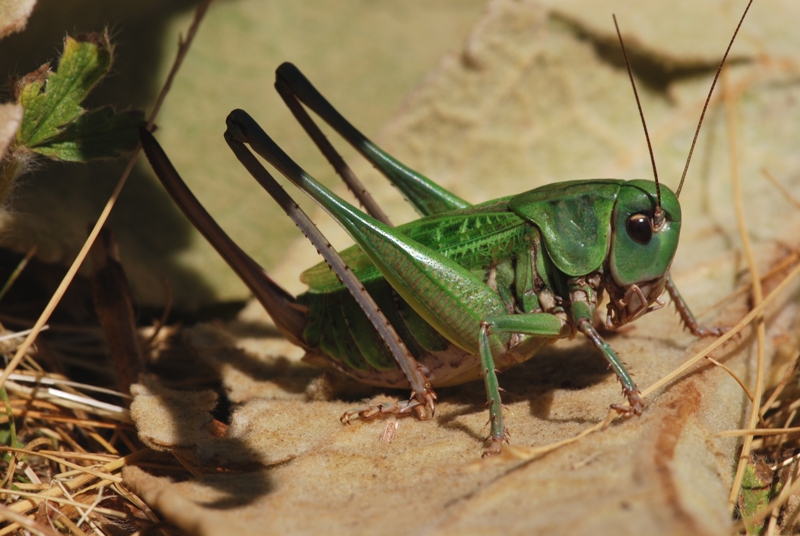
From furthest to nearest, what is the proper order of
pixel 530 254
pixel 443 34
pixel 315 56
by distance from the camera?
pixel 443 34
pixel 315 56
pixel 530 254

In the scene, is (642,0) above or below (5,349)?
above

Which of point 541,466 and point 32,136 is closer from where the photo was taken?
point 541,466

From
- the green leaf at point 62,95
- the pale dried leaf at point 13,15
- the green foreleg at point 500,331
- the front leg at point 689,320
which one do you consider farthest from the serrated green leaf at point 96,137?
the front leg at point 689,320

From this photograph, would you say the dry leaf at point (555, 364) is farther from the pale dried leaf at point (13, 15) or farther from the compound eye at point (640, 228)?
the pale dried leaf at point (13, 15)

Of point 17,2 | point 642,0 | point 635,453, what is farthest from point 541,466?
point 642,0

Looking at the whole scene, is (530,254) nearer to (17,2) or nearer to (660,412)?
(660,412)

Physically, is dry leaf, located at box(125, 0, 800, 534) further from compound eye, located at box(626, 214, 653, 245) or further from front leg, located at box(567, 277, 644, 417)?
compound eye, located at box(626, 214, 653, 245)

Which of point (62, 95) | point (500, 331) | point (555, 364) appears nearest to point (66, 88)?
point (62, 95)

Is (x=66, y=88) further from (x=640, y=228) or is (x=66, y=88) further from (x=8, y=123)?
(x=640, y=228)
